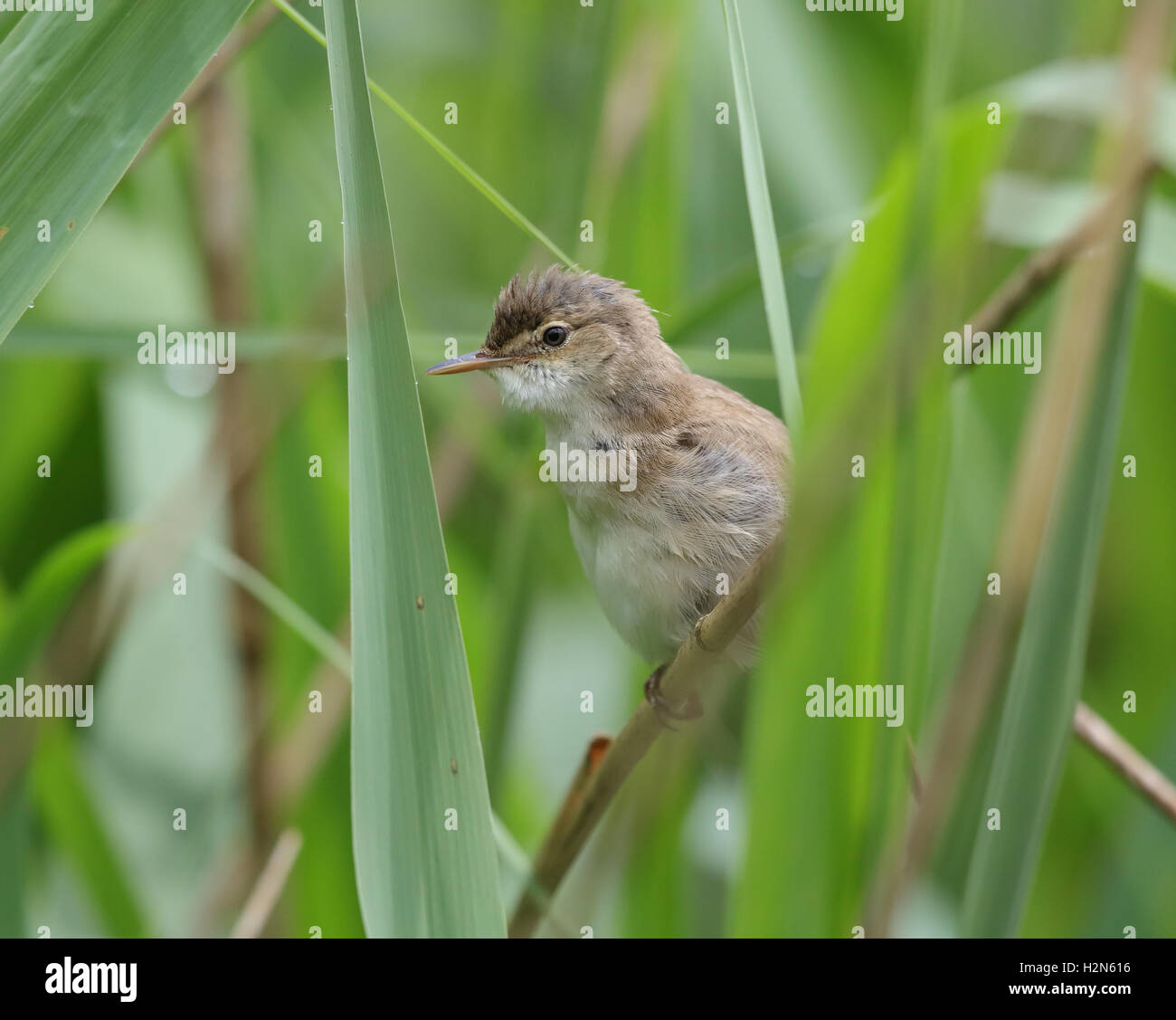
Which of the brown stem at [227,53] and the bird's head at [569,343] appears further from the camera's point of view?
the bird's head at [569,343]

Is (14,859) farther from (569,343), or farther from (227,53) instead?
(227,53)

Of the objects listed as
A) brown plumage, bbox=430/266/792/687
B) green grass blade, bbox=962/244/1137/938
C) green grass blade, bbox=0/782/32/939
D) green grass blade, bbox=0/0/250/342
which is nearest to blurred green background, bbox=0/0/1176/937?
green grass blade, bbox=0/782/32/939

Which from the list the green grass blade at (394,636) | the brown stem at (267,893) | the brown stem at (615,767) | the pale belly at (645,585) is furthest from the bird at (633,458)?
the green grass blade at (394,636)

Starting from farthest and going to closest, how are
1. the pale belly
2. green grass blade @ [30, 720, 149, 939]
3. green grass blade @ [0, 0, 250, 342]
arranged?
the pale belly, green grass blade @ [30, 720, 149, 939], green grass blade @ [0, 0, 250, 342]

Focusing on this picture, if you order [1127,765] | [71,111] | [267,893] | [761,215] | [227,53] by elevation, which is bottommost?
[267,893]

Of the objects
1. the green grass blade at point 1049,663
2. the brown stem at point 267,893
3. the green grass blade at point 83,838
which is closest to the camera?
the green grass blade at point 1049,663

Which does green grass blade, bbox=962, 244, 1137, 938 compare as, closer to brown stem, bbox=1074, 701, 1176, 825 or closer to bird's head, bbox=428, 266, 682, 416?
brown stem, bbox=1074, 701, 1176, 825

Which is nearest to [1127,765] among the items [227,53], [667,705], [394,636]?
[667,705]

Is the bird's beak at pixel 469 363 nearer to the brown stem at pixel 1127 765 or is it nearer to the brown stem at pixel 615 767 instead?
the brown stem at pixel 615 767
